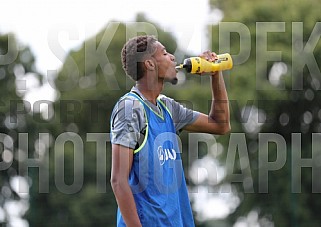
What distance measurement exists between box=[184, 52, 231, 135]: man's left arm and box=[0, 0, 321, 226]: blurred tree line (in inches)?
236

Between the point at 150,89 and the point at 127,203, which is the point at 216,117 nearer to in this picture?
the point at 150,89

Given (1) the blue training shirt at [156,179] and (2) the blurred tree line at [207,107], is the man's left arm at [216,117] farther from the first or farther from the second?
(2) the blurred tree line at [207,107]

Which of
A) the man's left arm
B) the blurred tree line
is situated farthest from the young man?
the blurred tree line

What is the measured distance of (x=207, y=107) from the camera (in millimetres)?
14531

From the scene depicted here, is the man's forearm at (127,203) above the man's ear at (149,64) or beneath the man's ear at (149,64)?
beneath

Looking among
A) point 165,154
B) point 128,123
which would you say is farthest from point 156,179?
point 128,123

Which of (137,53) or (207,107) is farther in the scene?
(207,107)

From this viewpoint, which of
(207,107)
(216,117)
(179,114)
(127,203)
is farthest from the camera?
(207,107)

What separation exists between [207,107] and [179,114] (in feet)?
33.4

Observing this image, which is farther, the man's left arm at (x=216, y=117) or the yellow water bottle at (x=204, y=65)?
the man's left arm at (x=216, y=117)

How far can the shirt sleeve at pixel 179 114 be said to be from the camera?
4336 millimetres

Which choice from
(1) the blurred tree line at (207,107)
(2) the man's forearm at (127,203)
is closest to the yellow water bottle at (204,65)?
(2) the man's forearm at (127,203)

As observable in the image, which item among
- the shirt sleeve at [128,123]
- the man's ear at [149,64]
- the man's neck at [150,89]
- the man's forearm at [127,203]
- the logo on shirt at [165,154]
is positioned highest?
the man's ear at [149,64]

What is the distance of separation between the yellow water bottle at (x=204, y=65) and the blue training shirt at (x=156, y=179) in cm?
27
